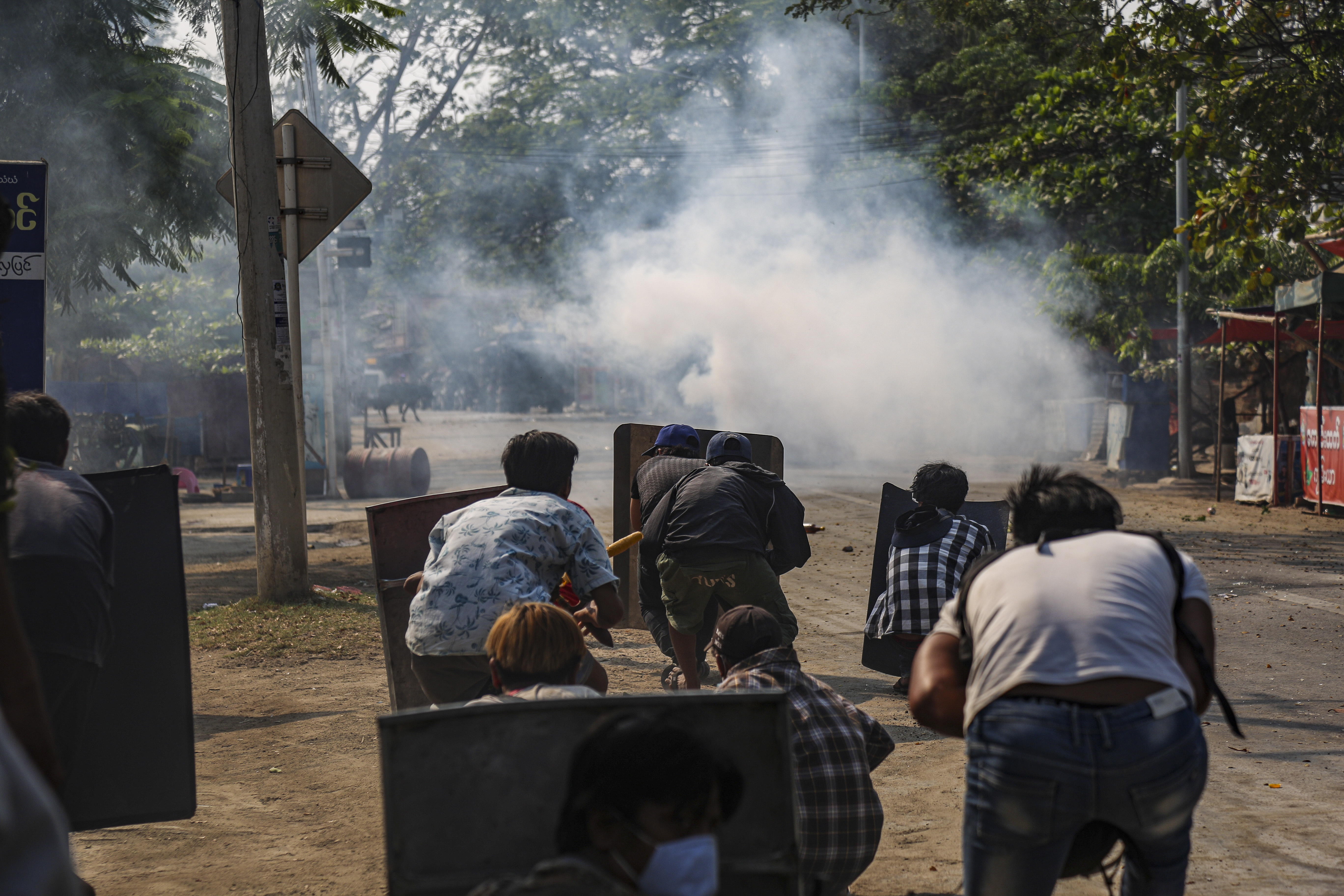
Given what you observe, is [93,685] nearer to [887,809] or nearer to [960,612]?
[960,612]

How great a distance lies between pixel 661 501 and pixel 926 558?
1245mm

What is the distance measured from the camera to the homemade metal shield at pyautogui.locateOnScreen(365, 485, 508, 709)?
14.2ft

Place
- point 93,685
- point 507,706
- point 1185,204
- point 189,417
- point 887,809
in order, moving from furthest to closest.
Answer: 1. point 189,417
2. point 1185,204
3. point 887,809
4. point 93,685
5. point 507,706

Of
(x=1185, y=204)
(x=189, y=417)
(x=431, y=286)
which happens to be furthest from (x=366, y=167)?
(x=1185, y=204)

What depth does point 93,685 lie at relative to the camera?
3037mm

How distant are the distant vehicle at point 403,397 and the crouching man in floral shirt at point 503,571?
3666cm

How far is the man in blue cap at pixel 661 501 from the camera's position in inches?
216

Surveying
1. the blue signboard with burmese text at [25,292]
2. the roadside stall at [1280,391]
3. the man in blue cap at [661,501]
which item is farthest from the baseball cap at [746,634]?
the roadside stall at [1280,391]

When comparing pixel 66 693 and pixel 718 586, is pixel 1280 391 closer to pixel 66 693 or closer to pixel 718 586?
pixel 718 586

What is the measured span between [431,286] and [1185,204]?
83.4 ft

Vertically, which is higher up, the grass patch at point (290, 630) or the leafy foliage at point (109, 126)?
the leafy foliage at point (109, 126)

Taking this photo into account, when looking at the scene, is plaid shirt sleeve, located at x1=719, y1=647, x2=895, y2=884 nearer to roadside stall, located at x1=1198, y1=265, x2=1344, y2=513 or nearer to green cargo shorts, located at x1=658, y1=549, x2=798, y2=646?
green cargo shorts, located at x1=658, y1=549, x2=798, y2=646

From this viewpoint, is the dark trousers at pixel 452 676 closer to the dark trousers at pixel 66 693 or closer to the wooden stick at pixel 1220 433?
the dark trousers at pixel 66 693

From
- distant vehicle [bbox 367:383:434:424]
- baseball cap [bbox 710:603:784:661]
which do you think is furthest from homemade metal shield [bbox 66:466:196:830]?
distant vehicle [bbox 367:383:434:424]
